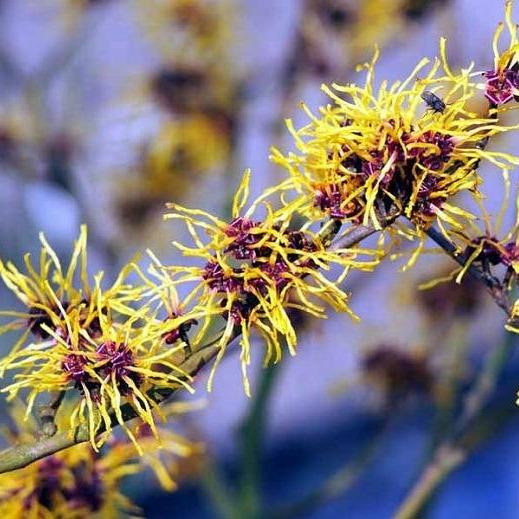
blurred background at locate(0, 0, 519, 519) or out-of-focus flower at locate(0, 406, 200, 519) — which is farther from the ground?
blurred background at locate(0, 0, 519, 519)

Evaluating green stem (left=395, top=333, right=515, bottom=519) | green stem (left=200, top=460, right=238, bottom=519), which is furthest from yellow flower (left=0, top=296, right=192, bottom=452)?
green stem (left=200, top=460, right=238, bottom=519)

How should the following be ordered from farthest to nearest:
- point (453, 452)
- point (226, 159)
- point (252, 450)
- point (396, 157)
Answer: point (226, 159), point (252, 450), point (453, 452), point (396, 157)

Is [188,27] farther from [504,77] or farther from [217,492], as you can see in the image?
[504,77]

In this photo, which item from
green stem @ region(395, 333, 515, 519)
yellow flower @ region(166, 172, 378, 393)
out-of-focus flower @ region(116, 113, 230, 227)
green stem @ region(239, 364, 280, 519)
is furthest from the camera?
out-of-focus flower @ region(116, 113, 230, 227)

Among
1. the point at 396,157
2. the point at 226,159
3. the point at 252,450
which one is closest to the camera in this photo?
the point at 396,157

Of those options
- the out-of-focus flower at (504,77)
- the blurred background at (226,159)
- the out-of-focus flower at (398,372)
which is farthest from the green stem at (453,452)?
the out-of-focus flower at (504,77)

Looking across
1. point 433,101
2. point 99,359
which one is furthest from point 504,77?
point 99,359

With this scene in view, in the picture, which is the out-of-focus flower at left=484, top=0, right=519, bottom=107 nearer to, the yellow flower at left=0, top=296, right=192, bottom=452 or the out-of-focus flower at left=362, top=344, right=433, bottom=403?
the yellow flower at left=0, top=296, right=192, bottom=452

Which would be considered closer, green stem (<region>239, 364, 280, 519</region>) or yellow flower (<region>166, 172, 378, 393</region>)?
yellow flower (<region>166, 172, 378, 393</region>)
